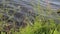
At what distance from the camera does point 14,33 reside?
8.90ft

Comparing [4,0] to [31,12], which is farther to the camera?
[4,0]

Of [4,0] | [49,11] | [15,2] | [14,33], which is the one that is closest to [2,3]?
[4,0]

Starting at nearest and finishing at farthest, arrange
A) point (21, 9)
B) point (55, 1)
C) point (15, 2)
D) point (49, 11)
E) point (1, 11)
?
1. point (49, 11)
2. point (1, 11)
3. point (21, 9)
4. point (15, 2)
5. point (55, 1)

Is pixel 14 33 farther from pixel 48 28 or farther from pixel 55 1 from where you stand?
pixel 55 1

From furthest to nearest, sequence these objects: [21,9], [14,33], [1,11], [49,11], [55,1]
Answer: [55,1] → [21,9] → [1,11] → [49,11] → [14,33]

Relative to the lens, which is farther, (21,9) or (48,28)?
(21,9)

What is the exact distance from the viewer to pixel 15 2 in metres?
4.43

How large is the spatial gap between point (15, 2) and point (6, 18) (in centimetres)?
105

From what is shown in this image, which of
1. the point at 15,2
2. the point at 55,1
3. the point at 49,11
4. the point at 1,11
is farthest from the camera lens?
the point at 55,1

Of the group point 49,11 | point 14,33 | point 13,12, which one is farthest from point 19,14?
point 14,33

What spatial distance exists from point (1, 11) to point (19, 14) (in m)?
0.33

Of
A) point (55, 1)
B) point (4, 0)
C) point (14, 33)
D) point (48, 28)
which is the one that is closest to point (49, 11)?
point (48, 28)

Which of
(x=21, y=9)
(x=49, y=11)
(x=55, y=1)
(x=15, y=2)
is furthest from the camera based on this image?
(x=55, y=1)

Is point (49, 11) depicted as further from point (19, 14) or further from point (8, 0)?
point (8, 0)
